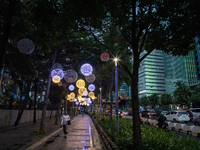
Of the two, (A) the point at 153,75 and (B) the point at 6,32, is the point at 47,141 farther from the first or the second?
(A) the point at 153,75

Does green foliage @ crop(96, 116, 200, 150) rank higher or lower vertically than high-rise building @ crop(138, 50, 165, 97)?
lower

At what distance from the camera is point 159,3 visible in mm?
6113

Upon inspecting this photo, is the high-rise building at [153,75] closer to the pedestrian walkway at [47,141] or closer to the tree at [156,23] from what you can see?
the pedestrian walkway at [47,141]

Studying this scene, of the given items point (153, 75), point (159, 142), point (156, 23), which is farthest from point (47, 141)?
point (153, 75)

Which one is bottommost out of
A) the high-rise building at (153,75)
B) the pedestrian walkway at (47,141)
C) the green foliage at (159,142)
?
the pedestrian walkway at (47,141)

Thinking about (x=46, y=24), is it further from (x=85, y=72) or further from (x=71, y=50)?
(x=71, y=50)

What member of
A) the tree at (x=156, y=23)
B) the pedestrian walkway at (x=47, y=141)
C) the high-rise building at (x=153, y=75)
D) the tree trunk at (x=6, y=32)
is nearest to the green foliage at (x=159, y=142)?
the tree at (x=156, y=23)

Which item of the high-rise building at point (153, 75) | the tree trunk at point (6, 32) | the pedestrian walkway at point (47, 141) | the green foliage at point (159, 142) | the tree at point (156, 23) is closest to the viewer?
the green foliage at point (159, 142)

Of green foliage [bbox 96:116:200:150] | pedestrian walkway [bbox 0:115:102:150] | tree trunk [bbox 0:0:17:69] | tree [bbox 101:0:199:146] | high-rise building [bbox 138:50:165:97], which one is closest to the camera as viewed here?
green foliage [bbox 96:116:200:150]

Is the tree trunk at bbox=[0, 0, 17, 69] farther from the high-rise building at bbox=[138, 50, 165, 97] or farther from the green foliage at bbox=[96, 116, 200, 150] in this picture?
the high-rise building at bbox=[138, 50, 165, 97]

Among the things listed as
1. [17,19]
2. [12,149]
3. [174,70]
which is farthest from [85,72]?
[174,70]

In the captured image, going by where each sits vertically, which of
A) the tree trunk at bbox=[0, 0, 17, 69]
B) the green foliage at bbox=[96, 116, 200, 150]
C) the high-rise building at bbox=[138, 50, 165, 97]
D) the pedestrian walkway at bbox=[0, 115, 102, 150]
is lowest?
the pedestrian walkway at bbox=[0, 115, 102, 150]

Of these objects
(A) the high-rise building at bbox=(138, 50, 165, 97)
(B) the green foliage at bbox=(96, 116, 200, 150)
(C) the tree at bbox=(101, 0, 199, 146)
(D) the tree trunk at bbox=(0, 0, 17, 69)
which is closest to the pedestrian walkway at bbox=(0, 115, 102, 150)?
(B) the green foliage at bbox=(96, 116, 200, 150)

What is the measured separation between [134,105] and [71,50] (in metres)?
12.8
